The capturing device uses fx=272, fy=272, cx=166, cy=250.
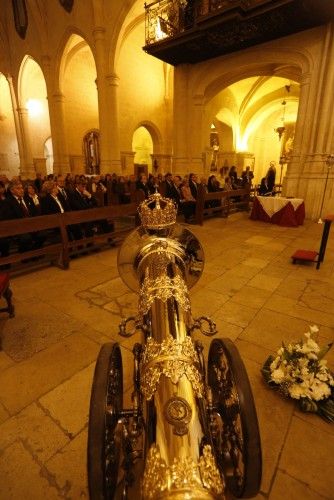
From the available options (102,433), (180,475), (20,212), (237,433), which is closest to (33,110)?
(20,212)

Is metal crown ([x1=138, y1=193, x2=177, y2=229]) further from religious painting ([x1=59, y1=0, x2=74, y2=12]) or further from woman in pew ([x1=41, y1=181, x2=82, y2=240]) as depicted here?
religious painting ([x1=59, y1=0, x2=74, y2=12])

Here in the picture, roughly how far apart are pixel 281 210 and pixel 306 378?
6863 millimetres

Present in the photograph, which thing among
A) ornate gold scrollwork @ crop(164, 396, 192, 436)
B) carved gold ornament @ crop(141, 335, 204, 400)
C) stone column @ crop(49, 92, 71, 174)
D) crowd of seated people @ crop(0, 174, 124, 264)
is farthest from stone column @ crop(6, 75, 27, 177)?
ornate gold scrollwork @ crop(164, 396, 192, 436)

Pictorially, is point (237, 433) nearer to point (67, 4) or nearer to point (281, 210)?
point (281, 210)

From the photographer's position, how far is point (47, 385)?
80.9 inches

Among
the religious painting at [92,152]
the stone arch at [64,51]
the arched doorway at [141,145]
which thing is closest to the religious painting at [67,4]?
the stone arch at [64,51]

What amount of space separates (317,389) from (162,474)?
1.55 meters

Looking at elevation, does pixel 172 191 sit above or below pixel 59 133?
below

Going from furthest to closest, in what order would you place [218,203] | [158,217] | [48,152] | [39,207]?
[48,152], [218,203], [39,207], [158,217]

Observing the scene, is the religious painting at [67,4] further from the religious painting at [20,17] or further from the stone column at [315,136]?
the stone column at [315,136]

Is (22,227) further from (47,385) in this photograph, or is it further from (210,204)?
(210,204)

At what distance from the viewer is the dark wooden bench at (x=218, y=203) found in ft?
25.4

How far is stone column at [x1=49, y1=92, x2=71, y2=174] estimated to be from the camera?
14128 mm

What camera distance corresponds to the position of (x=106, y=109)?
11773 millimetres
